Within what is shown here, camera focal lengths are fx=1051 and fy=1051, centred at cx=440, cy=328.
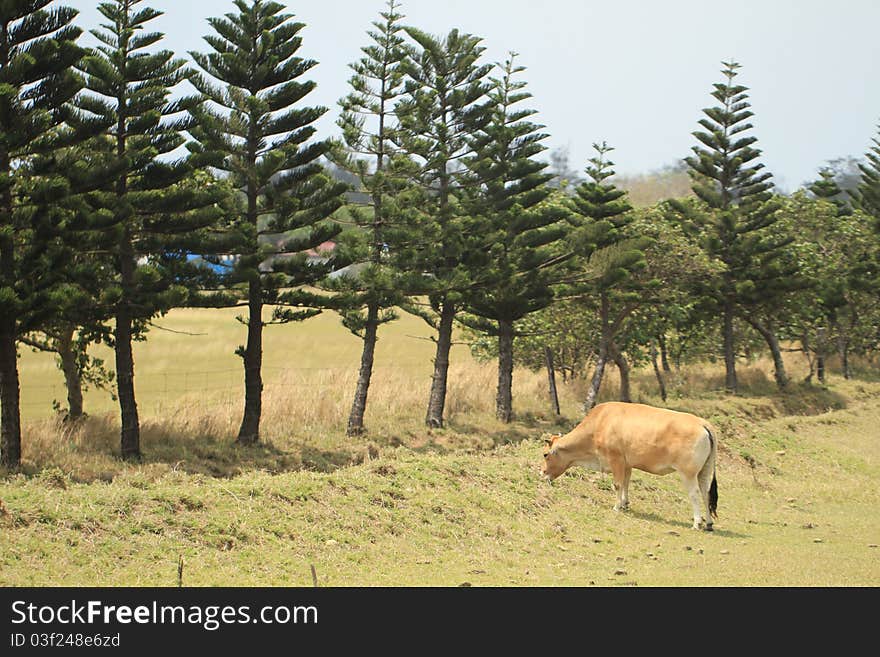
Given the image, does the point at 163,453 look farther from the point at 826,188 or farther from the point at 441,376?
the point at 826,188

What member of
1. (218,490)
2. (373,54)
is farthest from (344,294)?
(218,490)

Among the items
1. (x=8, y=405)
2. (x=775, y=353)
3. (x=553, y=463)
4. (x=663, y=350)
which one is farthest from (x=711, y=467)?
(x=775, y=353)

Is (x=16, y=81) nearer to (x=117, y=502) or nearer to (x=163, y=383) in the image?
A: (x=117, y=502)

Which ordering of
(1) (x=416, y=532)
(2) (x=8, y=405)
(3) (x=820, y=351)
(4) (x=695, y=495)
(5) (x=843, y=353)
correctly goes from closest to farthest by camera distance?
(1) (x=416, y=532)
(4) (x=695, y=495)
(2) (x=8, y=405)
(3) (x=820, y=351)
(5) (x=843, y=353)

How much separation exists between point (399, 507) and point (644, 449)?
361cm

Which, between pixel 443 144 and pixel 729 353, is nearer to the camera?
pixel 443 144

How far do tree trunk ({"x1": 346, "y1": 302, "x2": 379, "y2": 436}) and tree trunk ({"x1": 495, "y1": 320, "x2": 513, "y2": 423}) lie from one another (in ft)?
13.2

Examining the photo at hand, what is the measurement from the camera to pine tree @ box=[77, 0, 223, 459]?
17.9 metres

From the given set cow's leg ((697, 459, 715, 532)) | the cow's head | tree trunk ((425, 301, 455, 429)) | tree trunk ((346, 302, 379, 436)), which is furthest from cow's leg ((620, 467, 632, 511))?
tree trunk ((425, 301, 455, 429))

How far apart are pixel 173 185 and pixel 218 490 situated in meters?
9.11

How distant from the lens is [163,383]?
3578 cm

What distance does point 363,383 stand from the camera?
74.3ft

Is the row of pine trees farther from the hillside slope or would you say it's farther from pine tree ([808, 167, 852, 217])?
pine tree ([808, 167, 852, 217])

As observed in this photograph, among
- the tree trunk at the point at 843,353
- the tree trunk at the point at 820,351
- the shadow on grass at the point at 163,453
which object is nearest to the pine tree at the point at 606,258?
the shadow on grass at the point at 163,453
